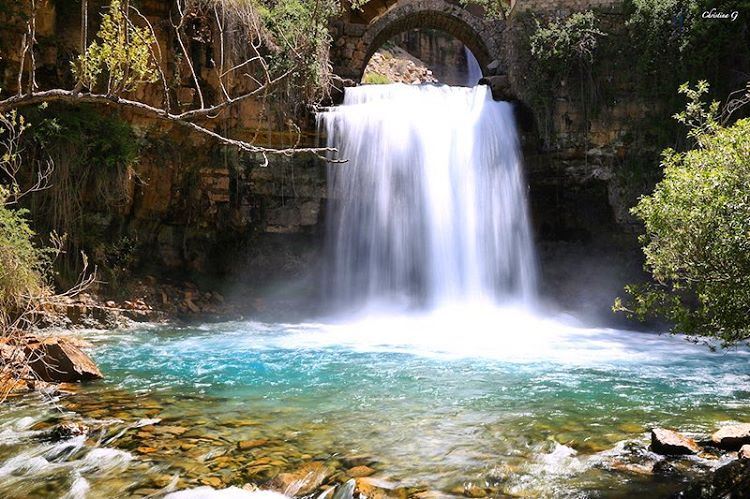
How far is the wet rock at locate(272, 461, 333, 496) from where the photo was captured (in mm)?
4191

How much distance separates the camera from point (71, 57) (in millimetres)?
12250

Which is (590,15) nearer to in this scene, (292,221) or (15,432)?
(292,221)

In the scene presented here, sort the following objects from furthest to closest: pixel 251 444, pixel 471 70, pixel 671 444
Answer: pixel 471 70, pixel 251 444, pixel 671 444

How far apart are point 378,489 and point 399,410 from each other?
210 cm

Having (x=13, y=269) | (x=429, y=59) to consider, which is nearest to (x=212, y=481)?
(x=13, y=269)

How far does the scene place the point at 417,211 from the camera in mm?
15602

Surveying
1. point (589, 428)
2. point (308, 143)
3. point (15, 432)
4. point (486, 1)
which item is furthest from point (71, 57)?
point (486, 1)

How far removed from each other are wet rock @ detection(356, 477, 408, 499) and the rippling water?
122mm

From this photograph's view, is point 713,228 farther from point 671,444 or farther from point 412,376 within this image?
point 412,376

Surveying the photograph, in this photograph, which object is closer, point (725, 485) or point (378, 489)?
A: point (725, 485)

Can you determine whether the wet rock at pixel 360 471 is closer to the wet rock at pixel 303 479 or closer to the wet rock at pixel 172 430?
the wet rock at pixel 303 479

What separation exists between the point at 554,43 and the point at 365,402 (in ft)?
40.9

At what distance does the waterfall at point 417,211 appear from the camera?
15.5 m

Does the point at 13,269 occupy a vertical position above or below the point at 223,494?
above
